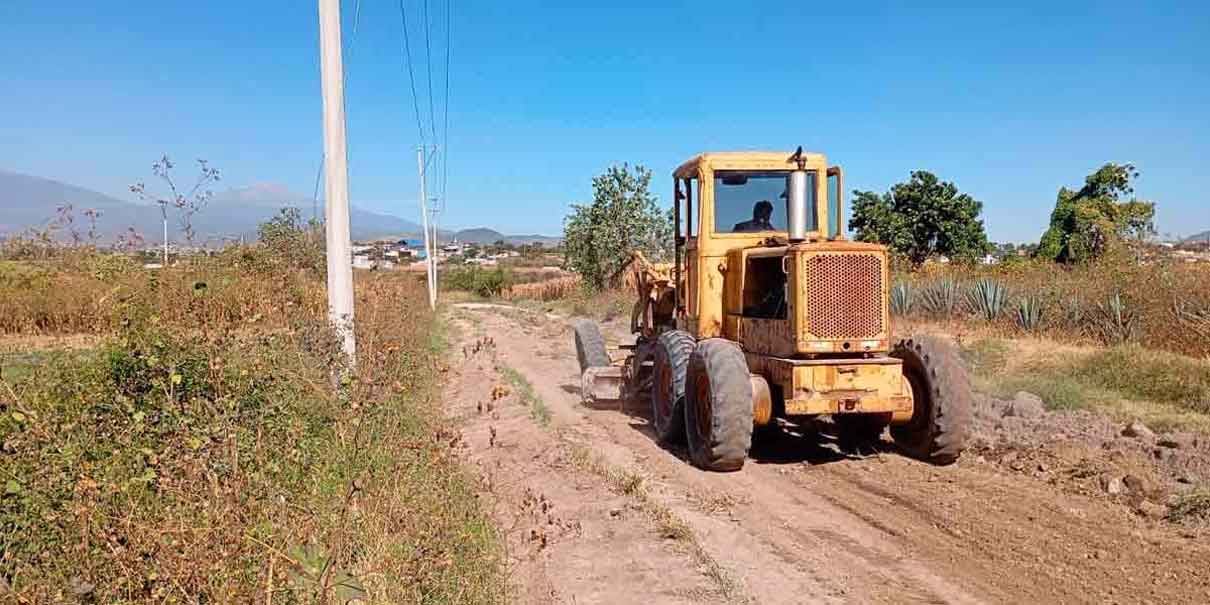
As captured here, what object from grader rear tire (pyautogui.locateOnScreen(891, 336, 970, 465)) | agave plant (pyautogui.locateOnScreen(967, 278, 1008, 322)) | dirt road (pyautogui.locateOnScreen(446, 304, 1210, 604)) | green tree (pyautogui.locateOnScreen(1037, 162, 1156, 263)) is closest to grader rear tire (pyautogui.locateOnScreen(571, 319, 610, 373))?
dirt road (pyautogui.locateOnScreen(446, 304, 1210, 604))

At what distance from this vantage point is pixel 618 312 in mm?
25281

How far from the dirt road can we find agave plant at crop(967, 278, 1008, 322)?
9769 mm

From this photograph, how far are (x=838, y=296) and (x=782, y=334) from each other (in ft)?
1.99

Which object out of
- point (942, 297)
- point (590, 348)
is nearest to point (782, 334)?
point (590, 348)

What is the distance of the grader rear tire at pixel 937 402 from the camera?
7.73m

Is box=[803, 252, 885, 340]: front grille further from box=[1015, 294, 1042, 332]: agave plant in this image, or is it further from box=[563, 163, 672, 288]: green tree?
box=[563, 163, 672, 288]: green tree

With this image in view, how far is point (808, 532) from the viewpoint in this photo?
625cm

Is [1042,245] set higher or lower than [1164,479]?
higher

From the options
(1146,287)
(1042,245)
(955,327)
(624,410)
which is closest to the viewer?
(624,410)

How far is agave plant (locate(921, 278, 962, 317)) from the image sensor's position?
18.3m

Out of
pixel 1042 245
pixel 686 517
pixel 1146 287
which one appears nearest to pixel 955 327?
pixel 1146 287

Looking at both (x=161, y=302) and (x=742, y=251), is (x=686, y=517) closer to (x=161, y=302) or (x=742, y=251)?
(x=742, y=251)

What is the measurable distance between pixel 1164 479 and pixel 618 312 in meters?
18.5

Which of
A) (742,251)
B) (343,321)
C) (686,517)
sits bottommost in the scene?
(686,517)
